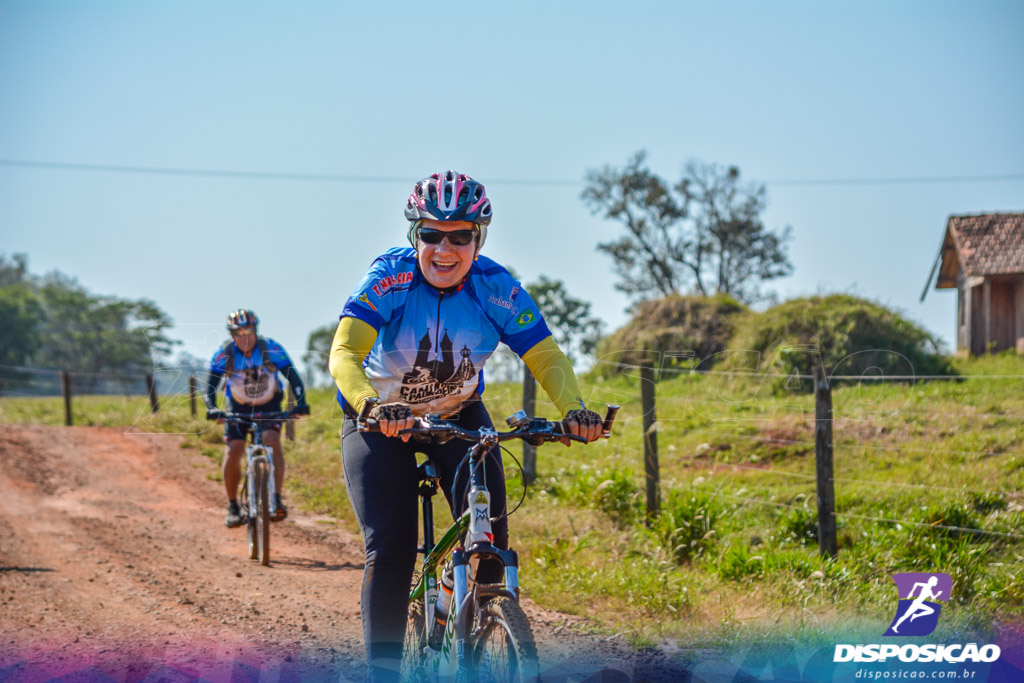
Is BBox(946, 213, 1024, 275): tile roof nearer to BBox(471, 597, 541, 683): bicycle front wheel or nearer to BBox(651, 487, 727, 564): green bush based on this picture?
BBox(651, 487, 727, 564): green bush

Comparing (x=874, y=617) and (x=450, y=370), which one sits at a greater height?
(x=450, y=370)

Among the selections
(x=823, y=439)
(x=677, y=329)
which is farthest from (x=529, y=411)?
(x=677, y=329)

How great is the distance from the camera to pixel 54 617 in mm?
6059

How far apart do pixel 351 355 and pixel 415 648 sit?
131cm

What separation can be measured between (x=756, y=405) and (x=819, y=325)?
4180 mm

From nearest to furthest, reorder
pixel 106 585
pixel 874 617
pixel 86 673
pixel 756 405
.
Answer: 1. pixel 86 673
2. pixel 874 617
3. pixel 106 585
4. pixel 756 405

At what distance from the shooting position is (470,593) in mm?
3217

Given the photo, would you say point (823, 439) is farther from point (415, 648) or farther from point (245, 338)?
point (245, 338)

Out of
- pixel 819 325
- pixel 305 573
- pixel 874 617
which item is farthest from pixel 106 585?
pixel 819 325

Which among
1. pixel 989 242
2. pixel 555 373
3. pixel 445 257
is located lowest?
pixel 555 373

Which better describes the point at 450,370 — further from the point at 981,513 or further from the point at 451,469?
the point at 981,513

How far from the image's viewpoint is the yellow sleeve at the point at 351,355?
360 centimetres

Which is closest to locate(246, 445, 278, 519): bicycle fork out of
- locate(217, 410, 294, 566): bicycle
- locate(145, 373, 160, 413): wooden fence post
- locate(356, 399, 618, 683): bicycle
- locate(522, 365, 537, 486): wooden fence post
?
locate(217, 410, 294, 566): bicycle

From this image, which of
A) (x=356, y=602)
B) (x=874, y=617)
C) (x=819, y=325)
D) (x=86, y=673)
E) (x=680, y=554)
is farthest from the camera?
(x=819, y=325)
